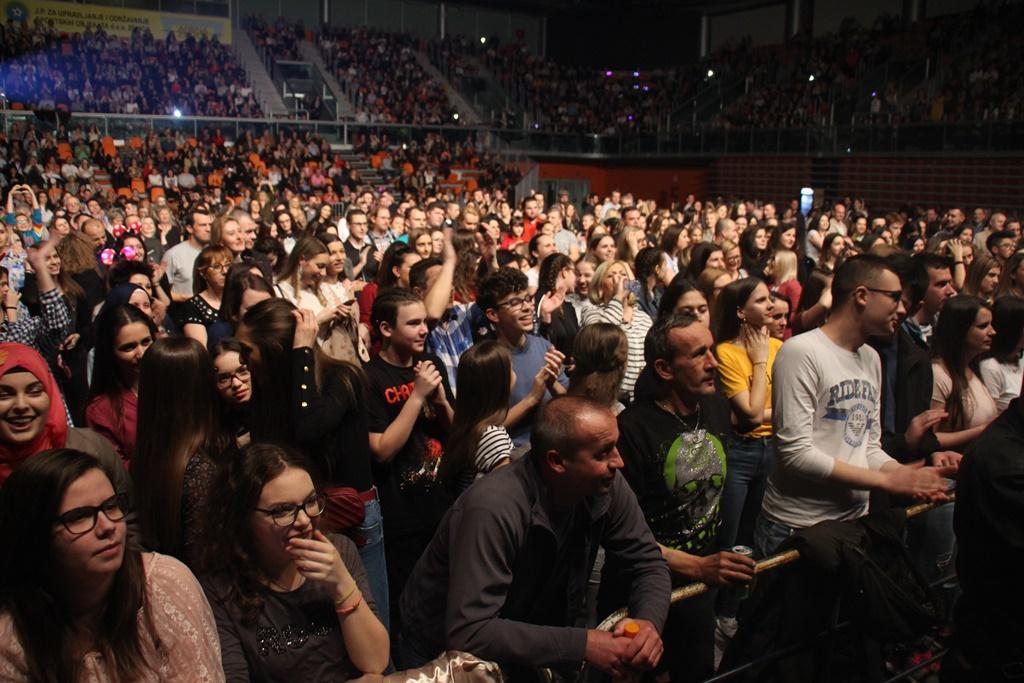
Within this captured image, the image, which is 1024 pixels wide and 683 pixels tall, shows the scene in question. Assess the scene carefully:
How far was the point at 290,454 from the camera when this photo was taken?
2236 mm

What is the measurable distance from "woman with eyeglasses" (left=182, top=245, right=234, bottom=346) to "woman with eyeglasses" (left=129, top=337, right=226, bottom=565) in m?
1.87

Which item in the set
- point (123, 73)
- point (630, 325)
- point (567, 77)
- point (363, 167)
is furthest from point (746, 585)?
point (567, 77)

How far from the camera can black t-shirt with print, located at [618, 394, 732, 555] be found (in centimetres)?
291

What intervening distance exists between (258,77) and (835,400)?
26256 millimetres

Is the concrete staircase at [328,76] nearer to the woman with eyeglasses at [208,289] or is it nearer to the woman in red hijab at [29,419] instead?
the woman with eyeglasses at [208,289]

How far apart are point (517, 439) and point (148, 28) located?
2670 cm

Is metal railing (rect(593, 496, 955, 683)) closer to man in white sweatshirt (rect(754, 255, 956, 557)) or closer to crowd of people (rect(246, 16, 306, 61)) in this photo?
man in white sweatshirt (rect(754, 255, 956, 557))

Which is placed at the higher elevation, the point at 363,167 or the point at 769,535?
the point at 363,167

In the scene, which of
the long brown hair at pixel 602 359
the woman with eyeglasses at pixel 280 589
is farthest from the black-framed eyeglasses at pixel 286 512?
the long brown hair at pixel 602 359

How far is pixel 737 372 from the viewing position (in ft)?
13.4

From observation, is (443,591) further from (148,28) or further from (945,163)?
(148,28)

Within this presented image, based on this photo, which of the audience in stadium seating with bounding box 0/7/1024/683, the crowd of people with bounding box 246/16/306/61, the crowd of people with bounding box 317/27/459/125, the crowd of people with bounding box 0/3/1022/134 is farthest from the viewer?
the crowd of people with bounding box 246/16/306/61

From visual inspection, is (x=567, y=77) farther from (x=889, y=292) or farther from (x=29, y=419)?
(x=29, y=419)

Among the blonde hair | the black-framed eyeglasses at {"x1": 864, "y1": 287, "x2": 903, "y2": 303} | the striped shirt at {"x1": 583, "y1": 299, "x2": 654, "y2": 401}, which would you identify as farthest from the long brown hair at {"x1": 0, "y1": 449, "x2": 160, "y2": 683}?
the blonde hair
